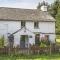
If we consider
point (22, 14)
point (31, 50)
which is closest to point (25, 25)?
point (22, 14)

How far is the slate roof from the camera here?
5373cm

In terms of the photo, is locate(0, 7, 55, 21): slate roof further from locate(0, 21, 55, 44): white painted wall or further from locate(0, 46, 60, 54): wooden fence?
locate(0, 46, 60, 54): wooden fence

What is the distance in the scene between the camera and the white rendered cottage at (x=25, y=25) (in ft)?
172

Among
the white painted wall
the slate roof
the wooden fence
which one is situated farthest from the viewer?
the slate roof

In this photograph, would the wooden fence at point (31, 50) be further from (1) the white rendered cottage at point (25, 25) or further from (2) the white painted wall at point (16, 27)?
(2) the white painted wall at point (16, 27)

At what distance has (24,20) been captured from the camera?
53.7 meters

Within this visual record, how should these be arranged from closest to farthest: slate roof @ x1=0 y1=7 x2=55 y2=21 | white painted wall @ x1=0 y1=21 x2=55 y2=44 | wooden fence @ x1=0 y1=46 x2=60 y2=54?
wooden fence @ x1=0 y1=46 x2=60 y2=54, white painted wall @ x1=0 y1=21 x2=55 y2=44, slate roof @ x1=0 y1=7 x2=55 y2=21

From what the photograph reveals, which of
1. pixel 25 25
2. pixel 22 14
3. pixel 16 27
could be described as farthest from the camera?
pixel 22 14

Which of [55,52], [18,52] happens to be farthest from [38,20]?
[18,52]

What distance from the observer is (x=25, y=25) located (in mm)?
53844

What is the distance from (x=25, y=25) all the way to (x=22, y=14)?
9.36 ft

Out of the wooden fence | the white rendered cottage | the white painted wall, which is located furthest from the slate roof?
the wooden fence

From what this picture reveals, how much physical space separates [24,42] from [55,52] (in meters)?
10.3

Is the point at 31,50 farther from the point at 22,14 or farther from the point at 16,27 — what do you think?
the point at 22,14
